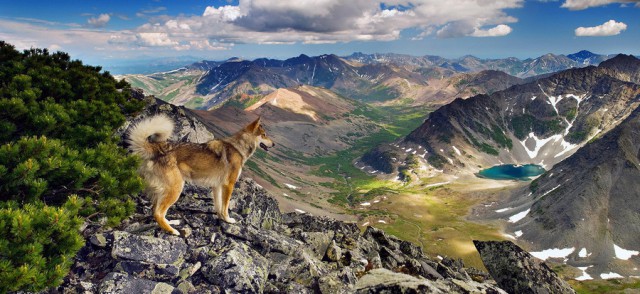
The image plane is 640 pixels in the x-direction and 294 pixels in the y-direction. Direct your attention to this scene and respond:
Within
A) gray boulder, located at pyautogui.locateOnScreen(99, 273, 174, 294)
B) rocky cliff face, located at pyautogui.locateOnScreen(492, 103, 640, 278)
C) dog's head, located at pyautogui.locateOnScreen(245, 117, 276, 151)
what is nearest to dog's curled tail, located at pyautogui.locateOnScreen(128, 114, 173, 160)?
Result: dog's head, located at pyautogui.locateOnScreen(245, 117, 276, 151)

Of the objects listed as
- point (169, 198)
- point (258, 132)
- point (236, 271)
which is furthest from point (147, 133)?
point (236, 271)

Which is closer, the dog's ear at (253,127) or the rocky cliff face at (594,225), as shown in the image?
the dog's ear at (253,127)

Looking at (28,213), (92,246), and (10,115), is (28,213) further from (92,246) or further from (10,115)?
(10,115)

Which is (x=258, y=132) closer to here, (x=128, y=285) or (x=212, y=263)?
(x=212, y=263)

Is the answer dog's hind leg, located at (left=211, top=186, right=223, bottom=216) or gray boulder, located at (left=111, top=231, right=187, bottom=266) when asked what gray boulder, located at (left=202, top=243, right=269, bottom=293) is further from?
dog's hind leg, located at (left=211, top=186, right=223, bottom=216)

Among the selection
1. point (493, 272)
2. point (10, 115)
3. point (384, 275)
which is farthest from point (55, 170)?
point (493, 272)

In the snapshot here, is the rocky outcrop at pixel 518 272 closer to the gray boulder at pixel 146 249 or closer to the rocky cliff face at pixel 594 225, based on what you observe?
the gray boulder at pixel 146 249

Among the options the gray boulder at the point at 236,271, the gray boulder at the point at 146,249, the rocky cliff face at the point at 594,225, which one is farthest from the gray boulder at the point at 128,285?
the rocky cliff face at the point at 594,225
